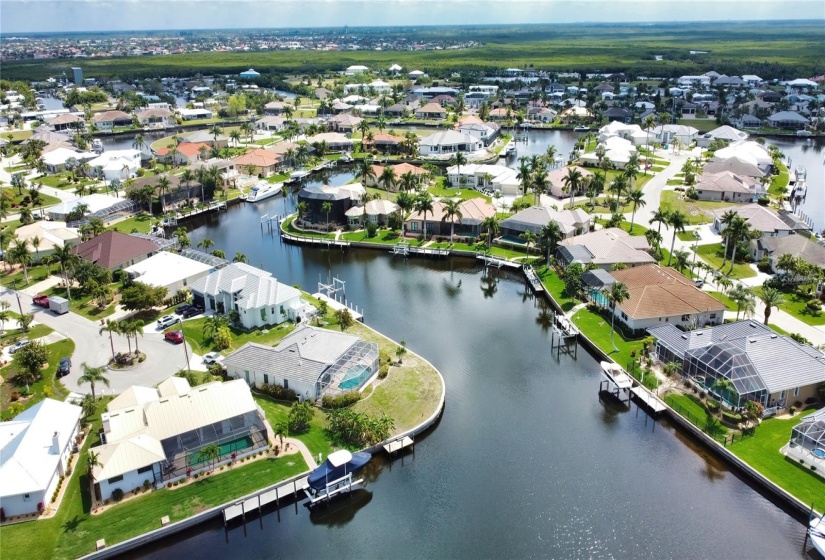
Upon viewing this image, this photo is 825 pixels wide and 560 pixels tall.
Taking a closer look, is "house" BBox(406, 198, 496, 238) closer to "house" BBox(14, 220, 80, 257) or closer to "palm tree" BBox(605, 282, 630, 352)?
"palm tree" BBox(605, 282, 630, 352)

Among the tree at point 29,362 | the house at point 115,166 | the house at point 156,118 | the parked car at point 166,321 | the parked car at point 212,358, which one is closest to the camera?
the tree at point 29,362

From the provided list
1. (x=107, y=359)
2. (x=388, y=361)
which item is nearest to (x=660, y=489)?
(x=388, y=361)

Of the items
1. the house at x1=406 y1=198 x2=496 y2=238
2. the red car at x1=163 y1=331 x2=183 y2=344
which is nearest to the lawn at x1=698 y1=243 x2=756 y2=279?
the house at x1=406 y1=198 x2=496 y2=238

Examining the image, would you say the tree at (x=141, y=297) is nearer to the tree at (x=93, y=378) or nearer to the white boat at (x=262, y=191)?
the tree at (x=93, y=378)

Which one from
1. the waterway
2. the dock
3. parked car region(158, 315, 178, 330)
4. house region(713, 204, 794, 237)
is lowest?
the waterway

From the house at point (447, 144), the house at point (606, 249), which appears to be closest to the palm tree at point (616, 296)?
the house at point (606, 249)

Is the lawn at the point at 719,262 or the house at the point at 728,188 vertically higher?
the house at the point at 728,188
